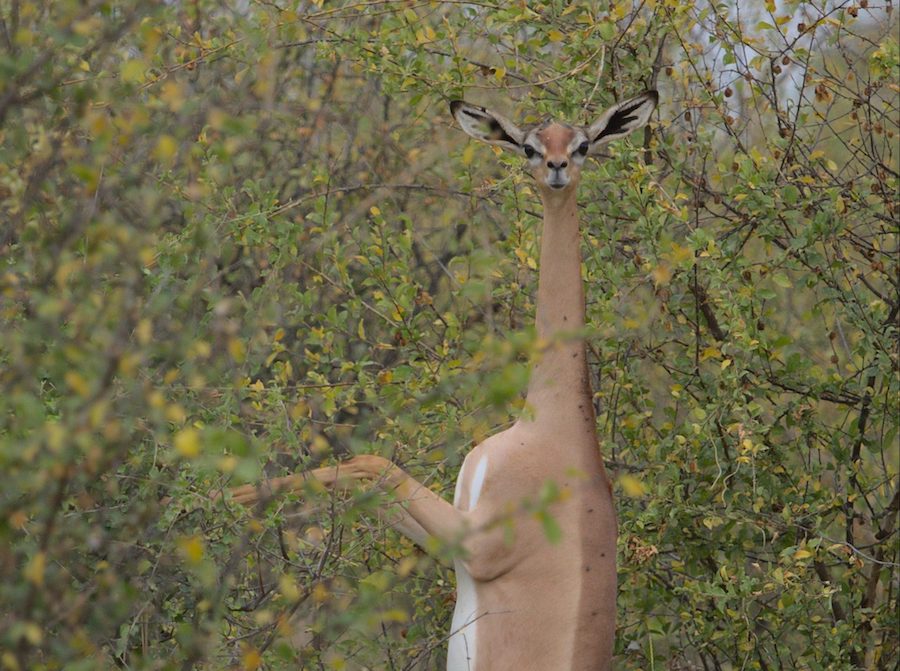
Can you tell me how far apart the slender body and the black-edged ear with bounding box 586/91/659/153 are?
0.10m

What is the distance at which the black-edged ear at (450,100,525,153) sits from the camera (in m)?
5.27

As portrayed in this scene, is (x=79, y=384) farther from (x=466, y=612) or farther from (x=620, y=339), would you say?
(x=620, y=339)

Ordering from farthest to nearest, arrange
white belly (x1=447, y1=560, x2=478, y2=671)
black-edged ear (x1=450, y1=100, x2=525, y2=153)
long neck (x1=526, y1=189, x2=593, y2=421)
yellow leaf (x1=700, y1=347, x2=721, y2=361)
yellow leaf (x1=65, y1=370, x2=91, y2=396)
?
yellow leaf (x1=700, y1=347, x2=721, y2=361)
black-edged ear (x1=450, y1=100, x2=525, y2=153)
long neck (x1=526, y1=189, x2=593, y2=421)
white belly (x1=447, y1=560, x2=478, y2=671)
yellow leaf (x1=65, y1=370, x2=91, y2=396)

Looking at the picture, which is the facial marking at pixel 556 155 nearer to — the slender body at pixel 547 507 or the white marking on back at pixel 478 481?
the slender body at pixel 547 507

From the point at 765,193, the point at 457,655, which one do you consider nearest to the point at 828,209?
the point at 765,193

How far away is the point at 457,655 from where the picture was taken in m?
5.05

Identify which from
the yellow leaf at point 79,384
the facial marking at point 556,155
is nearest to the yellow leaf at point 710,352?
the facial marking at point 556,155

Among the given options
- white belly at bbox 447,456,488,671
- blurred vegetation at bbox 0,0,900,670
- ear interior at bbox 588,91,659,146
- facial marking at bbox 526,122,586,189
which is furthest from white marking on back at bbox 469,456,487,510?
ear interior at bbox 588,91,659,146

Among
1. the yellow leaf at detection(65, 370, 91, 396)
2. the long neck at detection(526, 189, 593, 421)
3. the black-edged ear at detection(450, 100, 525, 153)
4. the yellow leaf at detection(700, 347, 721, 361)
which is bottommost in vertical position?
the yellow leaf at detection(65, 370, 91, 396)

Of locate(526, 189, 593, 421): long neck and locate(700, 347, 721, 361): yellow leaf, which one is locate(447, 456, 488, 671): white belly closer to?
locate(526, 189, 593, 421): long neck

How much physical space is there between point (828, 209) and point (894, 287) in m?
0.87

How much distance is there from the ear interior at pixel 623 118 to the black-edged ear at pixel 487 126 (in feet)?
0.87

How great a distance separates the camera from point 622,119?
5.44 metres

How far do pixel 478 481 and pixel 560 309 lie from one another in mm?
637
